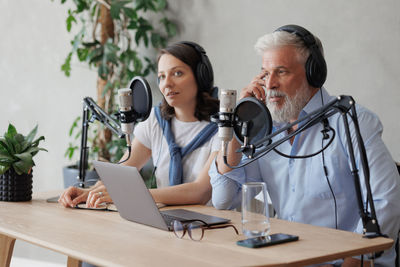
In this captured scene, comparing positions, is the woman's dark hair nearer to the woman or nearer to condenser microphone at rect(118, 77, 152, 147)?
the woman

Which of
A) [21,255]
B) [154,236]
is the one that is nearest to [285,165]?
[154,236]

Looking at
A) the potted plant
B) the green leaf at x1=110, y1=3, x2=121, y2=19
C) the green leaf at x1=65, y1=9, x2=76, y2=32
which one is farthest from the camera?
the green leaf at x1=65, y1=9, x2=76, y2=32

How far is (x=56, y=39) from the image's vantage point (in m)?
4.50

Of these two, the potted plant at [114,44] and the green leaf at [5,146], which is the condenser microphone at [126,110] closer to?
the green leaf at [5,146]

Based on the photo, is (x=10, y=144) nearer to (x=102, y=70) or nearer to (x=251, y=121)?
(x=251, y=121)

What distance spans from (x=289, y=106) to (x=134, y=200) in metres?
0.67

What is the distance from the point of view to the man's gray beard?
6.84 feet

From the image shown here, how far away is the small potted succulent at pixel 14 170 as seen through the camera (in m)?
2.29

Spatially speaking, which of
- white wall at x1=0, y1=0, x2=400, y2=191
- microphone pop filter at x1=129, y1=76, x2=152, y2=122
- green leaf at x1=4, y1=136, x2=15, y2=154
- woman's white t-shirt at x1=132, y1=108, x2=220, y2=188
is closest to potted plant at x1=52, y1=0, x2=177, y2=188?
white wall at x1=0, y1=0, x2=400, y2=191

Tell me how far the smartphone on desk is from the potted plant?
2557mm

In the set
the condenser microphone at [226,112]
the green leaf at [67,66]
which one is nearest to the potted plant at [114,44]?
the green leaf at [67,66]

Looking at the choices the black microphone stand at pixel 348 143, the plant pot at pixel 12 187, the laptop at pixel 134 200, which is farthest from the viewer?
the plant pot at pixel 12 187

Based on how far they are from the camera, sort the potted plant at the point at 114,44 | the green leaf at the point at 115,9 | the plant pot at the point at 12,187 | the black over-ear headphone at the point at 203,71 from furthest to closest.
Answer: the potted plant at the point at 114,44 → the green leaf at the point at 115,9 → the black over-ear headphone at the point at 203,71 → the plant pot at the point at 12,187

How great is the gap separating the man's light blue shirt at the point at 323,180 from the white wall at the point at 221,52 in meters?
0.96
